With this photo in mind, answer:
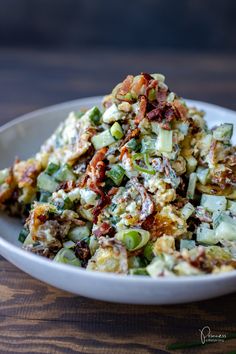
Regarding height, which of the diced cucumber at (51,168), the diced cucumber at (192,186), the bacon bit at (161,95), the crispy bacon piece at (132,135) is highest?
the bacon bit at (161,95)

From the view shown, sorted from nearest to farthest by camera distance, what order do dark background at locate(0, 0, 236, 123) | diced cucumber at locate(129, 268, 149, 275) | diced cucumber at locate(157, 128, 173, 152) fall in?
diced cucumber at locate(129, 268, 149, 275), diced cucumber at locate(157, 128, 173, 152), dark background at locate(0, 0, 236, 123)

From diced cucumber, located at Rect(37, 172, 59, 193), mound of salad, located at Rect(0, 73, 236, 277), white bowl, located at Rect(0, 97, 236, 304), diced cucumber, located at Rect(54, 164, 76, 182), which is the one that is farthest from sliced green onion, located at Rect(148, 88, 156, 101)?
white bowl, located at Rect(0, 97, 236, 304)

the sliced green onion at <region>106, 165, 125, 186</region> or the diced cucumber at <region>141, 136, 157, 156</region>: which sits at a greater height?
the diced cucumber at <region>141, 136, 157, 156</region>

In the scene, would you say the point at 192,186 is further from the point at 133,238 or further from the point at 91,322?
the point at 91,322

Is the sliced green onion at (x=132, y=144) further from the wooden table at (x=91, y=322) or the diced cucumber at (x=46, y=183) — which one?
the wooden table at (x=91, y=322)

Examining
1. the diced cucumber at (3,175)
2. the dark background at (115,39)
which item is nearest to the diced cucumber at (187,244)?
the diced cucumber at (3,175)

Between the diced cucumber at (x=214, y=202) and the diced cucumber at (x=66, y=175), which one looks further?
the diced cucumber at (x=66, y=175)

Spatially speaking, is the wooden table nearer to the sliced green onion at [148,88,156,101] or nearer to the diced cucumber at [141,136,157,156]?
the diced cucumber at [141,136,157,156]

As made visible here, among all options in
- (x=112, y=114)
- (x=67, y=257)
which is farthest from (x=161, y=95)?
(x=67, y=257)
